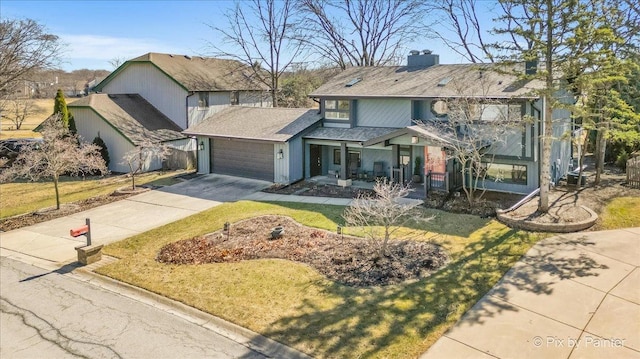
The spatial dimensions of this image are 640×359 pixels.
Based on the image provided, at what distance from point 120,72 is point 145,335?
30.5 meters

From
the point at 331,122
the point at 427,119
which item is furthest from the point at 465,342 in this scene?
the point at 331,122

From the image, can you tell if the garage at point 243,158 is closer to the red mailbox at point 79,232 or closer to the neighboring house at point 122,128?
the neighboring house at point 122,128

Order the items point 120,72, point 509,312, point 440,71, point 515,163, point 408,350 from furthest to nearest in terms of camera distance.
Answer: point 120,72, point 440,71, point 515,163, point 509,312, point 408,350

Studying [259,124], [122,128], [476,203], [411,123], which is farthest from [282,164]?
[122,128]

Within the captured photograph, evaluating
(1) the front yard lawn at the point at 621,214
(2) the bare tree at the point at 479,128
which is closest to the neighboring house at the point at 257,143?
(2) the bare tree at the point at 479,128

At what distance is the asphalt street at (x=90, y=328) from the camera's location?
376 inches

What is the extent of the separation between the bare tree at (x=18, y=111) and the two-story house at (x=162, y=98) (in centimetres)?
2555

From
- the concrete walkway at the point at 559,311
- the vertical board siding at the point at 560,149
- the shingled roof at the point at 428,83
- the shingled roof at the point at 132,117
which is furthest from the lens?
the shingled roof at the point at 132,117

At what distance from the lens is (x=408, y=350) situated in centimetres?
886

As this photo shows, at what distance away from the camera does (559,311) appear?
1005 cm

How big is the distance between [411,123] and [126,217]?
13612mm

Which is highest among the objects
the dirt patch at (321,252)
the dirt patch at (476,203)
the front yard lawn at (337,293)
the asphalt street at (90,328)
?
the dirt patch at (476,203)

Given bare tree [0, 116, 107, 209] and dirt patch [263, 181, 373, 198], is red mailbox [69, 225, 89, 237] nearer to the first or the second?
bare tree [0, 116, 107, 209]

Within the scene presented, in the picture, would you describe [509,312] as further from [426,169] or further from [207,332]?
[426,169]
